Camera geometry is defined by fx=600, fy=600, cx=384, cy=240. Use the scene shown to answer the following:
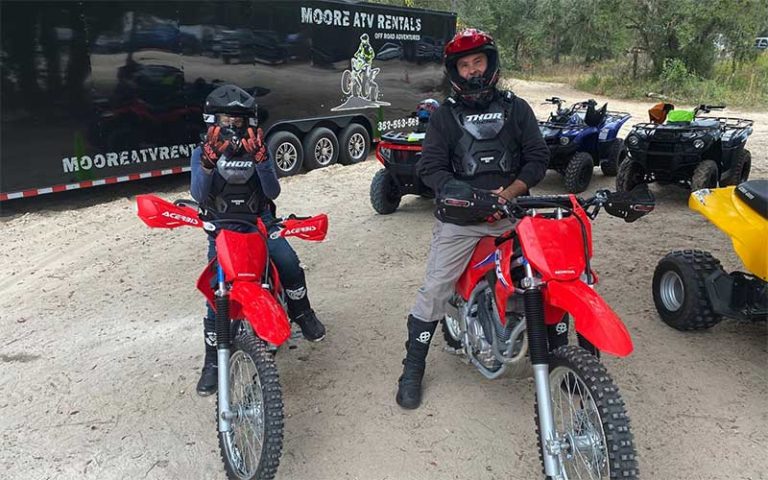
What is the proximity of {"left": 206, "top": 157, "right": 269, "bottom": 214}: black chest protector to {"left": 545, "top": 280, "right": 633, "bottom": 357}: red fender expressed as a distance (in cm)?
188

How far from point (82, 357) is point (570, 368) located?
3.36 m

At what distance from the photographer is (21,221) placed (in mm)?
7723

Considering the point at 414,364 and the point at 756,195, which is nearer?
the point at 414,364

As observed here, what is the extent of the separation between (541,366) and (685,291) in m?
2.18

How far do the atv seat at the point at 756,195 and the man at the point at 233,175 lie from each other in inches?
114

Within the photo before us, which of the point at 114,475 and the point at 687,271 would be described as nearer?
the point at 114,475

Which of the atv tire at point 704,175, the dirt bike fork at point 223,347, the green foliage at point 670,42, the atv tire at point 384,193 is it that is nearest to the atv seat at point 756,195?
the dirt bike fork at point 223,347

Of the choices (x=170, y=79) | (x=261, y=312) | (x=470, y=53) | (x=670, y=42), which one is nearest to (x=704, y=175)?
(x=470, y=53)

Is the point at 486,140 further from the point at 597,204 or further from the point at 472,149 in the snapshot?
the point at 597,204

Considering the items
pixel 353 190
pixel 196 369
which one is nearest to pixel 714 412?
pixel 196 369

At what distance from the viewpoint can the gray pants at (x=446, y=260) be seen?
3.23 m

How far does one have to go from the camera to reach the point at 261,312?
2.76 metres

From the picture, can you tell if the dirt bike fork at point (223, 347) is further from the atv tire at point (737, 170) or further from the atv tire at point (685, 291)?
the atv tire at point (737, 170)

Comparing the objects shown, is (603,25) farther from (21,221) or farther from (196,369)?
(196,369)
